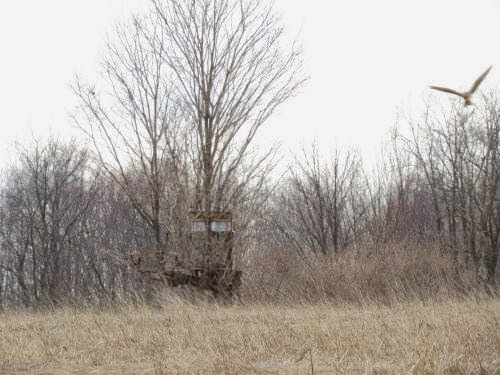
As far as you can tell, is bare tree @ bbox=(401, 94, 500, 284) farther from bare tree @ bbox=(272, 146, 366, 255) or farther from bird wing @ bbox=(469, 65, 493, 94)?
bird wing @ bbox=(469, 65, 493, 94)

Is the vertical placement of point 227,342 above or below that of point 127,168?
below

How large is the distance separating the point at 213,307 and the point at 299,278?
4.03 metres

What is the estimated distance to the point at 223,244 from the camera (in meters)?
11.9

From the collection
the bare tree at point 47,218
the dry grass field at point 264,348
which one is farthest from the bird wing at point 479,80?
the bare tree at point 47,218

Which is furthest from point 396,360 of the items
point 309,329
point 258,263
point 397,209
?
point 397,209

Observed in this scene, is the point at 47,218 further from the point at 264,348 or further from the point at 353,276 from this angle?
the point at 264,348

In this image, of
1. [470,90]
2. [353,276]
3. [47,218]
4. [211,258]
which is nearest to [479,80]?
[470,90]

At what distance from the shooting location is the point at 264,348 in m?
5.41

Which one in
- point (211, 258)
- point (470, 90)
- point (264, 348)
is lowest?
point (264, 348)

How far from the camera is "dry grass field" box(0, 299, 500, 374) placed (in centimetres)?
438

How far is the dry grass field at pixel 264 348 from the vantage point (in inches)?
172

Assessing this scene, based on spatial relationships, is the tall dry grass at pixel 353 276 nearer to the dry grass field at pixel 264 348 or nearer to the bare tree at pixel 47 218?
the dry grass field at pixel 264 348

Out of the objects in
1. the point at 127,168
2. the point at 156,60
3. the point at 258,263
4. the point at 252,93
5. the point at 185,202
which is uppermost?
the point at 156,60

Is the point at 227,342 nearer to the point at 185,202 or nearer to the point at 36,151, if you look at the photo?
the point at 185,202
